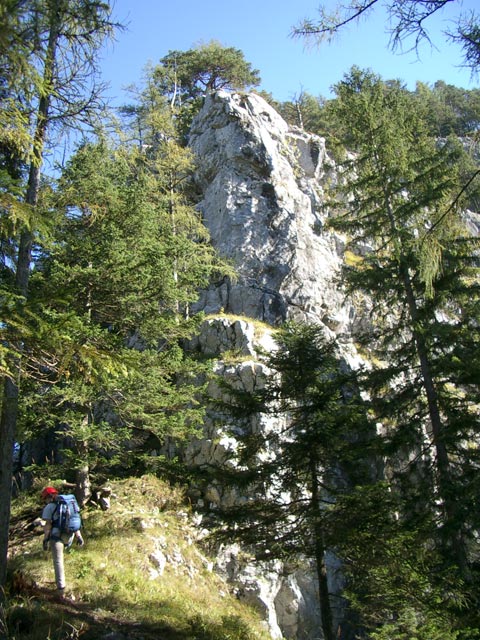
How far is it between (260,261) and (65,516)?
1484cm

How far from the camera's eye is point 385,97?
16.3 metres

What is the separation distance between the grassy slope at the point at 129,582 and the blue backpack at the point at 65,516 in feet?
2.79

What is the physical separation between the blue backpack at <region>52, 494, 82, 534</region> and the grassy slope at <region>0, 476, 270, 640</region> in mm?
850

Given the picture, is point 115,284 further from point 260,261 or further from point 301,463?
point 260,261

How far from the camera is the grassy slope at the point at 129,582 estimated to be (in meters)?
6.37

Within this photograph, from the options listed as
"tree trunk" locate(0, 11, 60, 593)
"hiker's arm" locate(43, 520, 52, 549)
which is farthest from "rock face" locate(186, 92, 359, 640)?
"tree trunk" locate(0, 11, 60, 593)

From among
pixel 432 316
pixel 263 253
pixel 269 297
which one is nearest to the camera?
pixel 432 316

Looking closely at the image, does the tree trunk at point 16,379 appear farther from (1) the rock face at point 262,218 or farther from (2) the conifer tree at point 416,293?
(1) the rock face at point 262,218

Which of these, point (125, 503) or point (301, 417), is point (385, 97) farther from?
point (125, 503)

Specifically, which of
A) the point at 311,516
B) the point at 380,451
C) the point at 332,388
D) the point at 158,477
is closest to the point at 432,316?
the point at 380,451

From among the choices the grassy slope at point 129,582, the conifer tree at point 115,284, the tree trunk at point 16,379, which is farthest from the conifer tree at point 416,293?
the tree trunk at point 16,379

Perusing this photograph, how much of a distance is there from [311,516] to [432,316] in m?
7.21

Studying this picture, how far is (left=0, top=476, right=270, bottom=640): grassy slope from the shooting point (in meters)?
6.37

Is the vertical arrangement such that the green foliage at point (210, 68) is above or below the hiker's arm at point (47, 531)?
above
